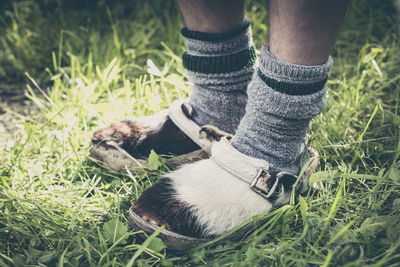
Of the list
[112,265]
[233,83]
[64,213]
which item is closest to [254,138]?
[233,83]

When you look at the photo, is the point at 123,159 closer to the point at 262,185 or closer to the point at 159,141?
the point at 159,141

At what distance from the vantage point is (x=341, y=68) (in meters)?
1.48

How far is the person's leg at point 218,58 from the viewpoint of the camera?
919mm

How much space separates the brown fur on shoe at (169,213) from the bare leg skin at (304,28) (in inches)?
16.5

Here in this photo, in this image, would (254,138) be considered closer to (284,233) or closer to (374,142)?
(284,233)

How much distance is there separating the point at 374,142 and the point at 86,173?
0.93 meters

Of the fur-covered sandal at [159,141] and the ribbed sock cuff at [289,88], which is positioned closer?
the ribbed sock cuff at [289,88]

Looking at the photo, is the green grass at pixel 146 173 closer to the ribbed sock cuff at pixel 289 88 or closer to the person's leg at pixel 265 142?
the person's leg at pixel 265 142

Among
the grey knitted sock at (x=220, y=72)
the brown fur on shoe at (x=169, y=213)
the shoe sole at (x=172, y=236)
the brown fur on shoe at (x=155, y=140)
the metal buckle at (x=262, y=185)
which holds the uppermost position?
the grey knitted sock at (x=220, y=72)

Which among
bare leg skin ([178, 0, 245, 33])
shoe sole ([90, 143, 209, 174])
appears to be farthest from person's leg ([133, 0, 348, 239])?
bare leg skin ([178, 0, 245, 33])

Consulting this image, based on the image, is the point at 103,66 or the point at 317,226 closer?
the point at 317,226

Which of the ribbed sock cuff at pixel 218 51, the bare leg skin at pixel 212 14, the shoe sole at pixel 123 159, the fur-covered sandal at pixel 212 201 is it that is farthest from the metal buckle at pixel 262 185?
the bare leg skin at pixel 212 14

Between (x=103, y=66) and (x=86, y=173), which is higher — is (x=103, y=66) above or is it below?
above

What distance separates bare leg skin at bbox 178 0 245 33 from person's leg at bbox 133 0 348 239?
212 mm
